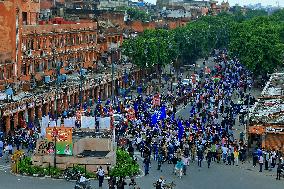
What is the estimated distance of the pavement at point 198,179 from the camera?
4019 centimetres

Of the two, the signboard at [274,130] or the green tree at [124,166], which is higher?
the signboard at [274,130]

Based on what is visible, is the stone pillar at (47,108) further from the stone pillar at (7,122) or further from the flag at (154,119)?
the flag at (154,119)

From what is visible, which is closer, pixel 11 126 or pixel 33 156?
pixel 33 156

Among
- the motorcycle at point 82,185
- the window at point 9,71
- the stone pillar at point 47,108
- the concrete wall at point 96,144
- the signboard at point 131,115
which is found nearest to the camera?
the motorcycle at point 82,185

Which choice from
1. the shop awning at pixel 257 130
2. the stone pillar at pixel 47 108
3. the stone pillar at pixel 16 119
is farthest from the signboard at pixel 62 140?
the stone pillar at pixel 47 108

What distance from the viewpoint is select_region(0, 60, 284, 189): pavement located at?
132 feet

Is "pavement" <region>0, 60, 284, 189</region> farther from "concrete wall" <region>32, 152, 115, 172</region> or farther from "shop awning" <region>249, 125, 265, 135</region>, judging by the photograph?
"shop awning" <region>249, 125, 265, 135</region>

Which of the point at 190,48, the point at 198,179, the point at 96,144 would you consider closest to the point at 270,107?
the point at 198,179

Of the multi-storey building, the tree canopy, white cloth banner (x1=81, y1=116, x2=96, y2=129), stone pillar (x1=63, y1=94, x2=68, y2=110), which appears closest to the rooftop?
white cloth banner (x1=81, y1=116, x2=96, y2=129)

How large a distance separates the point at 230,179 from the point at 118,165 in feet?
23.8

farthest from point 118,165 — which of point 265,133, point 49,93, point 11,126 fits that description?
point 49,93

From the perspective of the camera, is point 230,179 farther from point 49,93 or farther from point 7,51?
point 7,51

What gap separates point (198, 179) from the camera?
4275 centimetres

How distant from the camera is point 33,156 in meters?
42.8
